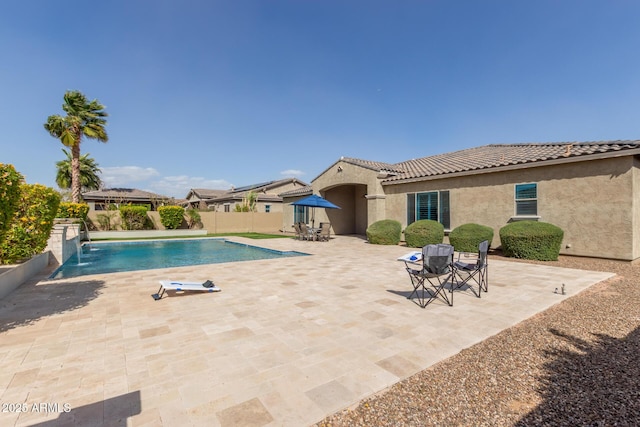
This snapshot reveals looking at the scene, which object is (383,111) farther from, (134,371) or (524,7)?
(134,371)

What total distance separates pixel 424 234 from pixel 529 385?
1107 cm

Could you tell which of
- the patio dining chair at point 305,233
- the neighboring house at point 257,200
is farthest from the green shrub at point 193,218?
the patio dining chair at point 305,233

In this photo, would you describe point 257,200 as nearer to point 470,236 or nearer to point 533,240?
point 470,236

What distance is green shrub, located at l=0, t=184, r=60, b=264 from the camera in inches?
279

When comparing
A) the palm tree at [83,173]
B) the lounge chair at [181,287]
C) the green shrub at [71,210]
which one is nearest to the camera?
the lounge chair at [181,287]

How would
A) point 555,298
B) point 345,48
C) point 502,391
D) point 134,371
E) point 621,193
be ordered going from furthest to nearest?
point 345,48, point 621,193, point 555,298, point 134,371, point 502,391

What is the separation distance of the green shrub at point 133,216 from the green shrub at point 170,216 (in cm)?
130

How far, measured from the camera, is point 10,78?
11.4 meters

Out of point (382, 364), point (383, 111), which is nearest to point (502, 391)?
point (382, 364)

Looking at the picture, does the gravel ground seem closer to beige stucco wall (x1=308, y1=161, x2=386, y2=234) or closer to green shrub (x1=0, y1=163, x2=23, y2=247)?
green shrub (x1=0, y1=163, x2=23, y2=247)

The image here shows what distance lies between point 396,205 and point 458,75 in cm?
859

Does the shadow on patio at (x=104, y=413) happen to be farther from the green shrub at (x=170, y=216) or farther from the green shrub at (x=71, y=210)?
the green shrub at (x=170, y=216)

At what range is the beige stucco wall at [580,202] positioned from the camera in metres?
9.49

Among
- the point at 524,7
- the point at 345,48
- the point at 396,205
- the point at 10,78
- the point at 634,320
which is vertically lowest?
the point at 634,320
